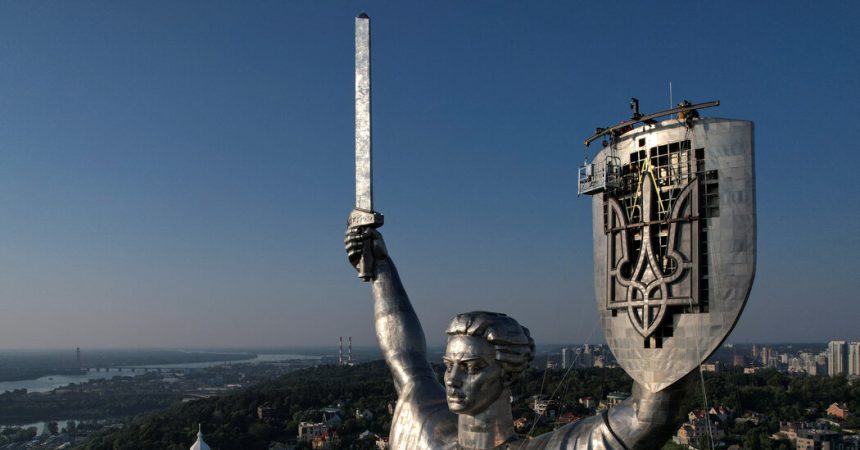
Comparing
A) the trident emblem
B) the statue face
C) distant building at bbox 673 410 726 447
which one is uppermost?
the trident emblem

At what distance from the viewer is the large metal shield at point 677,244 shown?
5.27 m

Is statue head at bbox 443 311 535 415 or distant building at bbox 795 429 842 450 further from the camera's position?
distant building at bbox 795 429 842 450

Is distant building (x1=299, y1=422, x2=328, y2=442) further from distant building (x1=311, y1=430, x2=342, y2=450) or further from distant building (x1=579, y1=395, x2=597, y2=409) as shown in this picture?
distant building (x1=579, y1=395, x2=597, y2=409)

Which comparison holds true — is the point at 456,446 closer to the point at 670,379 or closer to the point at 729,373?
the point at 670,379

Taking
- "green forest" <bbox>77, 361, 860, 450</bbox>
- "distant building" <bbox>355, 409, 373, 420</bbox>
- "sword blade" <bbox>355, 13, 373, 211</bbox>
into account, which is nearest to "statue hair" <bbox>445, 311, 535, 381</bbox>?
"sword blade" <bbox>355, 13, 373, 211</bbox>

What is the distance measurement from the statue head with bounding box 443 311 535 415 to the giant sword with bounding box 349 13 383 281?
2.18 m

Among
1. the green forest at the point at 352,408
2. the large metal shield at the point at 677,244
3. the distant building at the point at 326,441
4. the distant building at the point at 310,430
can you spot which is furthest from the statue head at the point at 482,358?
the distant building at the point at 310,430

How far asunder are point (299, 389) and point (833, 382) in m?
41.1

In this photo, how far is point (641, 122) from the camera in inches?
228

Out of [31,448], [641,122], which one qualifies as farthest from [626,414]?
[31,448]

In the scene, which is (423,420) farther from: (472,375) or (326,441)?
(326,441)

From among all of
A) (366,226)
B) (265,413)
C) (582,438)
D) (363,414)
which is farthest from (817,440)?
(582,438)

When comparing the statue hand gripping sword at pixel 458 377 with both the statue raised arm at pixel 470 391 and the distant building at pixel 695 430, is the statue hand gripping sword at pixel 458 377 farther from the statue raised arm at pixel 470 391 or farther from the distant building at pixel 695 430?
the distant building at pixel 695 430

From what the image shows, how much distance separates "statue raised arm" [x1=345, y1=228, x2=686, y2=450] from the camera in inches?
213
